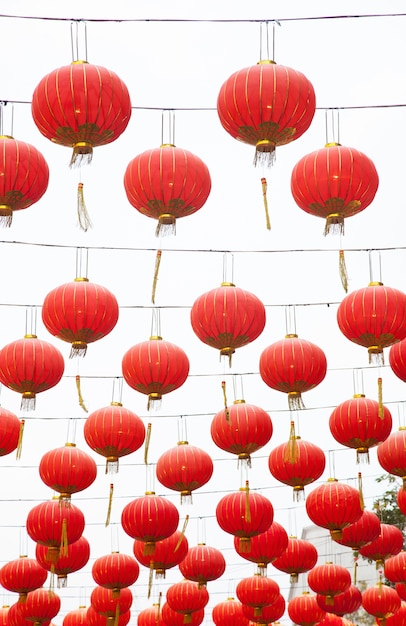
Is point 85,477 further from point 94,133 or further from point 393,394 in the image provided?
point 393,394

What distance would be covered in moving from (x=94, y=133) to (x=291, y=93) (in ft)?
3.17

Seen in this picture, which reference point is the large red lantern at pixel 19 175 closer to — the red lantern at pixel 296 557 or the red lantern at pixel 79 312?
the red lantern at pixel 79 312

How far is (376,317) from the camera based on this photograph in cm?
668

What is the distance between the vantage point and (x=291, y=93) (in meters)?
5.15

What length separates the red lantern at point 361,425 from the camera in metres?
7.85

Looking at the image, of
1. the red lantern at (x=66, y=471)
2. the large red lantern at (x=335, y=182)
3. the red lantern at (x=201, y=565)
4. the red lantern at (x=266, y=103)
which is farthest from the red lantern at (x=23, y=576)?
the red lantern at (x=266, y=103)

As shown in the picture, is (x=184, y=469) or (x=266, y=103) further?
(x=184, y=469)

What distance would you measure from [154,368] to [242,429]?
1.17 m

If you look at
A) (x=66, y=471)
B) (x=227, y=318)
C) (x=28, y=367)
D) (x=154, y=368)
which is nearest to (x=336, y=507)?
(x=66, y=471)

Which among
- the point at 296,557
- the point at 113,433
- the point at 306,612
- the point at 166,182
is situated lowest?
the point at 306,612

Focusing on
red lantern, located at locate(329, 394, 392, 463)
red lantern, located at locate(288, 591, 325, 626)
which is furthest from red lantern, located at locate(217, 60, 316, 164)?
red lantern, located at locate(288, 591, 325, 626)

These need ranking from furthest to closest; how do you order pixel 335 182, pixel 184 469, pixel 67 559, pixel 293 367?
pixel 67 559 → pixel 184 469 → pixel 293 367 → pixel 335 182

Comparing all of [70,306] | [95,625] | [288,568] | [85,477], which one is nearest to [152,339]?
[70,306]

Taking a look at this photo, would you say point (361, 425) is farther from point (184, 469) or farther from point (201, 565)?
point (201, 565)
